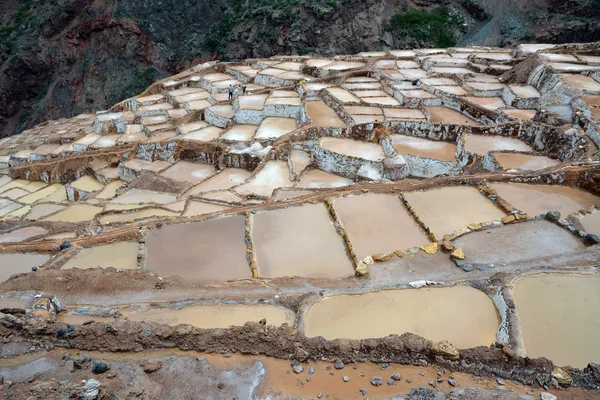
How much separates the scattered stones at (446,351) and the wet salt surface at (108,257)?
187 inches

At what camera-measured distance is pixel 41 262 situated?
7301 mm

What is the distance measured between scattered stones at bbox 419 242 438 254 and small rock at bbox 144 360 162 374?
4029 mm

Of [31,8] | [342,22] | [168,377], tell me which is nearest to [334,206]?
[168,377]

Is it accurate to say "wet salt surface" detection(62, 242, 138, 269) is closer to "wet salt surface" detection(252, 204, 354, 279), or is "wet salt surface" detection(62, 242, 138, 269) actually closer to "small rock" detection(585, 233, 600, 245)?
"wet salt surface" detection(252, 204, 354, 279)

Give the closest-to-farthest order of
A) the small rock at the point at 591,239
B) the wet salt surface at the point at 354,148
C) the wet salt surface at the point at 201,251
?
the small rock at the point at 591,239 → the wet salt surface at the point at 201,251 → the wet salt surface at the point at 354,148

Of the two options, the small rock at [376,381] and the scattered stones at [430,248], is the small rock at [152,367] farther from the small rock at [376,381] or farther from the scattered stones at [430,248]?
the scattered stones at [430,248]

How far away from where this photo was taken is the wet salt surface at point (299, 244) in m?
6.26

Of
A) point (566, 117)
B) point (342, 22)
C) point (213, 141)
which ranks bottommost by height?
point (213, 141)

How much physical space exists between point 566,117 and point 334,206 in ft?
26.9

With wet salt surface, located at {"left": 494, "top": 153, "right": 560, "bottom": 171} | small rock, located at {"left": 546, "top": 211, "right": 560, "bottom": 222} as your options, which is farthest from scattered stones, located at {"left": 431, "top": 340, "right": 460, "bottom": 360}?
wet salt surface, located at {"left": 494, "top": 153, "right": 560, "bottom": 171}

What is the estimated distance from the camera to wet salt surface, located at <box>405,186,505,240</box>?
7117 millimetres

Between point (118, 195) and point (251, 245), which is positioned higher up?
point (251, 245)

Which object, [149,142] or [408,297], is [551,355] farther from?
[149,142]

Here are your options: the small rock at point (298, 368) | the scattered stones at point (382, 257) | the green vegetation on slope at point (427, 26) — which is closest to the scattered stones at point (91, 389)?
the small rock at point (298, 368)
